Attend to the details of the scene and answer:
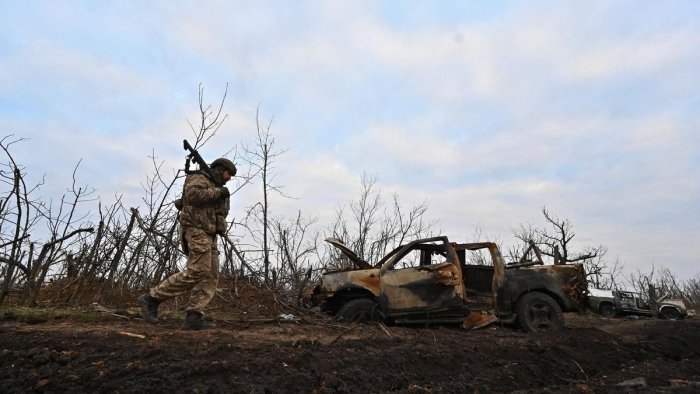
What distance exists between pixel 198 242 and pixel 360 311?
9.96ft

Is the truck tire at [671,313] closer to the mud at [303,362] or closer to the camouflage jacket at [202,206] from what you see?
the mud at [303,362]

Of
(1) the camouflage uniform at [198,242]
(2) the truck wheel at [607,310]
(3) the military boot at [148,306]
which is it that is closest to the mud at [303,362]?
(3) the military boot at [148,306]

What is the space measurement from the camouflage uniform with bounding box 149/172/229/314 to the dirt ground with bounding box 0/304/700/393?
419 millimetres

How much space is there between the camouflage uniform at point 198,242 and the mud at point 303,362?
16.3 inches

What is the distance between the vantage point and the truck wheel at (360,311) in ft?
22.9

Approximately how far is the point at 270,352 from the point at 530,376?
2.32m

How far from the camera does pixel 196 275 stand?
191 inches

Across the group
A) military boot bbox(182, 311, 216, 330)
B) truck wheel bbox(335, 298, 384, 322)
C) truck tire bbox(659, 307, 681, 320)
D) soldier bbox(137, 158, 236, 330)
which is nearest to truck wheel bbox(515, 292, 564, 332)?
truck wheel bbox(335, 298, 384, 322)

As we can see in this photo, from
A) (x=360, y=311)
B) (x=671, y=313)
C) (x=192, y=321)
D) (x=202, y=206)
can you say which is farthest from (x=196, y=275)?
(x=671, y=313)

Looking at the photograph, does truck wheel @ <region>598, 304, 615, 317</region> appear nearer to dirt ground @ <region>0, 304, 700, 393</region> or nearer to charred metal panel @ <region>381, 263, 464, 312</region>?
dirt ground @ <region>0, 304, 700, 393</region>

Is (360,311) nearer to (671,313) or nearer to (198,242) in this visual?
(198,242)

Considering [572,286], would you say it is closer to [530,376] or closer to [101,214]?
[530,376]

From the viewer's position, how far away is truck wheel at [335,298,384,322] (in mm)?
6984

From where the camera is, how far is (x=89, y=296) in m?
7.21
